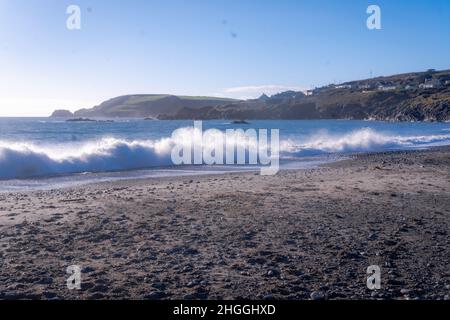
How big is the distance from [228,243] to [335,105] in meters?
157

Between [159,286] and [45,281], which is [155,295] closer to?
[159,286]

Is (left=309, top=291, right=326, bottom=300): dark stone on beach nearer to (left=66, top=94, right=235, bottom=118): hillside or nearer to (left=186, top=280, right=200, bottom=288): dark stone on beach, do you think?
(left=186, top=280, right=200, bottom=288): dark stone on beach

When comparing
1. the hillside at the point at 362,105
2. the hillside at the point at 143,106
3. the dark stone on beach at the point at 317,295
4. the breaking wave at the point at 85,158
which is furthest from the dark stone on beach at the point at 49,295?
the hillside at the point at 143,106

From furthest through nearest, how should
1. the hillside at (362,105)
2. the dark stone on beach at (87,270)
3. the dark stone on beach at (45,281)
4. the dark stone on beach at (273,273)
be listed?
1. the hillside at (362,105)
2. the dark stone on beach at (87,270)
3. the dark stone on beach at (273,273)
4. the dark stone on beach at (45,281)

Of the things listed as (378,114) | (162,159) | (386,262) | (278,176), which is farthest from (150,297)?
(378,114)

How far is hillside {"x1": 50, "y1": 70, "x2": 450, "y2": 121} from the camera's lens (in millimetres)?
131000

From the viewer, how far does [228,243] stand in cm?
848

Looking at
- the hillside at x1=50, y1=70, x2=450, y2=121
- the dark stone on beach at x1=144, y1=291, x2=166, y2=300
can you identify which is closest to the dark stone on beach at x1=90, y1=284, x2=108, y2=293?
the dark stone on beach at x1=144, y1=291, x2=166, y2=300

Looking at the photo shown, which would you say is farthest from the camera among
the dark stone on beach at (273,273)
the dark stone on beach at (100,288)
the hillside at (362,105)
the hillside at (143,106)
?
the hillside at (143,106)

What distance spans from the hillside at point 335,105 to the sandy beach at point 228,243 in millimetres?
109308

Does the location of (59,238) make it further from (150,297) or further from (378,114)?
(378,114)

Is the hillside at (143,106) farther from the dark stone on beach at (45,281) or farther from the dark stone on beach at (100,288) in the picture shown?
the dark stone on beach at (100,288)

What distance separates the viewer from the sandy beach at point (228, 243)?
248 inches

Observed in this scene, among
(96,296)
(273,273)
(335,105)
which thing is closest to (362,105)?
(335,105)
